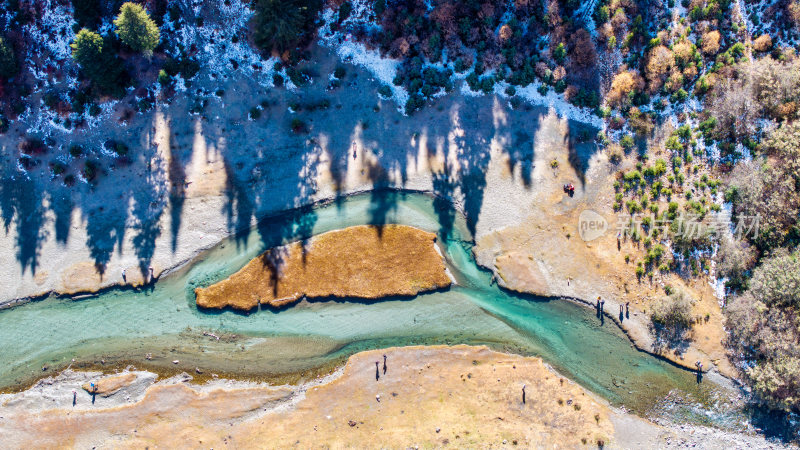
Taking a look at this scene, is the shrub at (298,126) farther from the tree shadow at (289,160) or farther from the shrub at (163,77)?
the shrub at (163,77)

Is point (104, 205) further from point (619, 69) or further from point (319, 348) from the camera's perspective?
point (619, 69)

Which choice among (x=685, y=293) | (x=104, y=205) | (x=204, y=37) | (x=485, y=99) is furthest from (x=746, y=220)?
(x=104, y=205)

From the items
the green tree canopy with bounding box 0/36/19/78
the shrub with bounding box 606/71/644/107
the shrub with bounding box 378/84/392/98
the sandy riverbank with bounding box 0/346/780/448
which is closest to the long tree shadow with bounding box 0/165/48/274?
the green tree canopy with bounding box 0/36/19/78

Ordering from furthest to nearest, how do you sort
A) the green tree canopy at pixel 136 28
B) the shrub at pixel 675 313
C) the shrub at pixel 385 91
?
the shrub at pixel 385 91 < the shrub at pixel 675 313 < the green tree canopy at pixel 136 28

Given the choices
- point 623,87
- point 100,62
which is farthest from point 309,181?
point 623,87

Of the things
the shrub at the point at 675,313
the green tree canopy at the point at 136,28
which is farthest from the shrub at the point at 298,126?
the shrub at the point at 675,313
